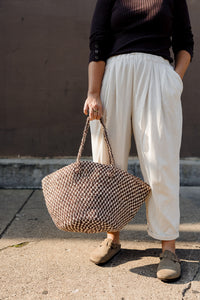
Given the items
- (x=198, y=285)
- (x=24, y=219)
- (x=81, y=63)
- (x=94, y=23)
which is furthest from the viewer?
(x=81, y=63)

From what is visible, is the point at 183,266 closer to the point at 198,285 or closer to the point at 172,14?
the point at 198,285

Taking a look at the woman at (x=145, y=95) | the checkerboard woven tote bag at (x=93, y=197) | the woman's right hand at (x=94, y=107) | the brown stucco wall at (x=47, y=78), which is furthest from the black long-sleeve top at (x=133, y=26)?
the brown stucco wall at (x=47, y=78)

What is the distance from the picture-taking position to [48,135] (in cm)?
411

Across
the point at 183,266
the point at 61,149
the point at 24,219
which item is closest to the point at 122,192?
the point at 183,266

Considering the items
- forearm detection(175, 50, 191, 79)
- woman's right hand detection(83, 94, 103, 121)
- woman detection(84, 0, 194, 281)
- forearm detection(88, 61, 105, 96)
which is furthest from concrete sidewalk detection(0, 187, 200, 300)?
forearm detection(175, 50, 191, 79)

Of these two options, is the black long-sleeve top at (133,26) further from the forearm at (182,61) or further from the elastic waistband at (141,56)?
the forearm at (182,61)

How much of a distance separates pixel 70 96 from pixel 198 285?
8.64 ft

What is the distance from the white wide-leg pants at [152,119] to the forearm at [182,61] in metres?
0.10

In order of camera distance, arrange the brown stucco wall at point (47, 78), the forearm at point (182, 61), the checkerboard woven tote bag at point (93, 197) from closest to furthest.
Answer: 1. the checkerboard woven tote bag at point (93, 197)
2. the forearm at point (182, 61)
3. the brown stucco wall at point (47, 78)

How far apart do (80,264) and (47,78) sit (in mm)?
2404

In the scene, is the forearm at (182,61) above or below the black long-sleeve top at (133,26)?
below

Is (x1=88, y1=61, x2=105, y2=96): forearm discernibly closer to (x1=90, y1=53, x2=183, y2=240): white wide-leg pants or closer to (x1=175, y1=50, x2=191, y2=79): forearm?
(x1=90, y1=53, x2=183, y2=240): white wide-leg pants

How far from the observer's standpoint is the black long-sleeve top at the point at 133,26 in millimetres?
2072

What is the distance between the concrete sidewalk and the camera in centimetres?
196
